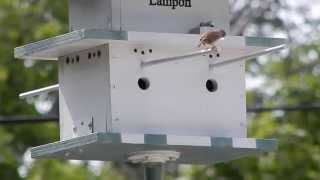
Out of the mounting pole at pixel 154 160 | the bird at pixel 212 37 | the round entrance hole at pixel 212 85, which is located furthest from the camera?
the round entrance hole at pixel 212 85

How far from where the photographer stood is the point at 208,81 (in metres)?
7.46

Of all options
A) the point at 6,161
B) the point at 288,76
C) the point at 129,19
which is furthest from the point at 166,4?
the point at 288,76

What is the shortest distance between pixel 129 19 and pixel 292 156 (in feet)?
28.6

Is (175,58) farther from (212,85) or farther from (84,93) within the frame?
(84,93)

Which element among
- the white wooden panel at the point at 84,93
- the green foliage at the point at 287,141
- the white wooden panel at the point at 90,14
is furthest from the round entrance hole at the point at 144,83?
the green foliage at the point at 287,141

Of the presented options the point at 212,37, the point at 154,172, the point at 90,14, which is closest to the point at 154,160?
the point at 154,172

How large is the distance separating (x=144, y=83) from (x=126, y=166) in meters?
11.3

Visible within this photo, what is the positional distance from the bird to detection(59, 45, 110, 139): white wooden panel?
1.66 feet

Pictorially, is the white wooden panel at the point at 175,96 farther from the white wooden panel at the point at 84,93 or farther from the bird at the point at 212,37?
the bird at the point at 212,37

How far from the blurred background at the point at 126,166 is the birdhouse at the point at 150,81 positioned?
22.8ft

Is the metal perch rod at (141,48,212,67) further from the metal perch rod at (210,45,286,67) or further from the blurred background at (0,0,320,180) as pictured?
the blurred background at (0,0,320,180)

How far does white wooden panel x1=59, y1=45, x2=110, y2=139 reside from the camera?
7184 mm

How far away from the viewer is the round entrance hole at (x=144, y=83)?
23.8 ft

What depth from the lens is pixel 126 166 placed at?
18.5 meters
